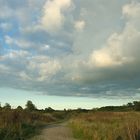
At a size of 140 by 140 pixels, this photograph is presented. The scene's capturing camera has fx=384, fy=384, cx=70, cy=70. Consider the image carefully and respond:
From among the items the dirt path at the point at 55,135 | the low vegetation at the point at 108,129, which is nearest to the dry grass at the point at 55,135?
the dirt path at the point at 55,135

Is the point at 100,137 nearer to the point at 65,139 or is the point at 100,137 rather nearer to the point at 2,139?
the point at 65,139

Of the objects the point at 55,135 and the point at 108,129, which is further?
the point at 55,135

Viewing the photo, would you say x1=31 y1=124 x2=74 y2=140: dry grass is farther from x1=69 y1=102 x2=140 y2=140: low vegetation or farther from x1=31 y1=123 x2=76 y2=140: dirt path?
x1=69 y1=102 x2=140 y2=140: low vegetation

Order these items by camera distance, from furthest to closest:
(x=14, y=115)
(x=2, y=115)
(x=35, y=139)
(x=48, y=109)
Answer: (x=48, y=109), (x=14, y=115), (x=2, y=115), (x=35, y=139)

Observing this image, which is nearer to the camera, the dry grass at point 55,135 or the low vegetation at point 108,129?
the low vegetation at point 108,129

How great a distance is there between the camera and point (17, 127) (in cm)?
2748

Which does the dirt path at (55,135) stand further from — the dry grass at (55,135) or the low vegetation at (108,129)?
the low vegetation at (108,129)

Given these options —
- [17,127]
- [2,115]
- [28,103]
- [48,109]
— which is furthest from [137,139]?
[48,109]

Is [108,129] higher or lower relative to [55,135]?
higher

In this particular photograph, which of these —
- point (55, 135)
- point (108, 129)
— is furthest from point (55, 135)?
point (108, 129)

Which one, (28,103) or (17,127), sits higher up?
(28,103)

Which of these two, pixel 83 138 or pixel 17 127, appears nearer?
pixel 83 138

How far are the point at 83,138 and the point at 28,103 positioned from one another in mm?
101500

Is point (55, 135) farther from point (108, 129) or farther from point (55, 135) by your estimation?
point (108, 129)
